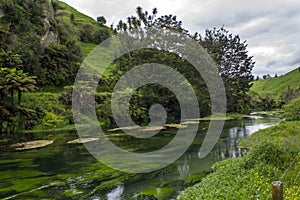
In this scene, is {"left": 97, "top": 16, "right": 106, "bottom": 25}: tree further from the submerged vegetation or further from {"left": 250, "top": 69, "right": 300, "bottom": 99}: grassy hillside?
the submerged vegetation

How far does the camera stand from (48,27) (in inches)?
1940

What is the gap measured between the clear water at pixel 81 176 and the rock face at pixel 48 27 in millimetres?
31718

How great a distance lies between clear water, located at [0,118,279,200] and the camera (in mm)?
10680

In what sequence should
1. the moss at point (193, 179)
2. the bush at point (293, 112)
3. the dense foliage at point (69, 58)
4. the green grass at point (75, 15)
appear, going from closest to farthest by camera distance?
1. the moss at point (193, 179)
2. the bush at point (293, 112)
3. the dense foliage at point (69, 58)
4. the green grass at point (75, 15)

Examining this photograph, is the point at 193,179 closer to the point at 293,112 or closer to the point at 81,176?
the point at 81,176

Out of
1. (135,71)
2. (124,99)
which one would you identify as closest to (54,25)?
(135,71)

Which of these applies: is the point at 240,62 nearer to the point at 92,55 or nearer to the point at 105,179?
the point at 92,55

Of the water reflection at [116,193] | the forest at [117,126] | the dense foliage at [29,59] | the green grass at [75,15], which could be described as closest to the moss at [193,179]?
the forest at [117,126]

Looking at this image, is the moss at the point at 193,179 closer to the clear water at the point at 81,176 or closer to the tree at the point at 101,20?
the clear water at the point at 81,176

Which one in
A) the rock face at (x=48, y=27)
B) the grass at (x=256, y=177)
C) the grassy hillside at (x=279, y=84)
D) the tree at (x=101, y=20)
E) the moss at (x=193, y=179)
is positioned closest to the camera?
the grass at (x=256, y=177)

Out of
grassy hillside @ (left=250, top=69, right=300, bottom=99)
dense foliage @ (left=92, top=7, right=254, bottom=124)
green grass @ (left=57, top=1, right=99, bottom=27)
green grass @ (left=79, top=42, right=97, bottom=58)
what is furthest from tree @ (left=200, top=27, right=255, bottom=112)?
grassy hillside @ (left=250, top=69, right=300, bottom=99)

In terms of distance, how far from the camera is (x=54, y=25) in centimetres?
5281

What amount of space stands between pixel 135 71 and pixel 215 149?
3130 centimetres

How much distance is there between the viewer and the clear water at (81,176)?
10.7 meters
